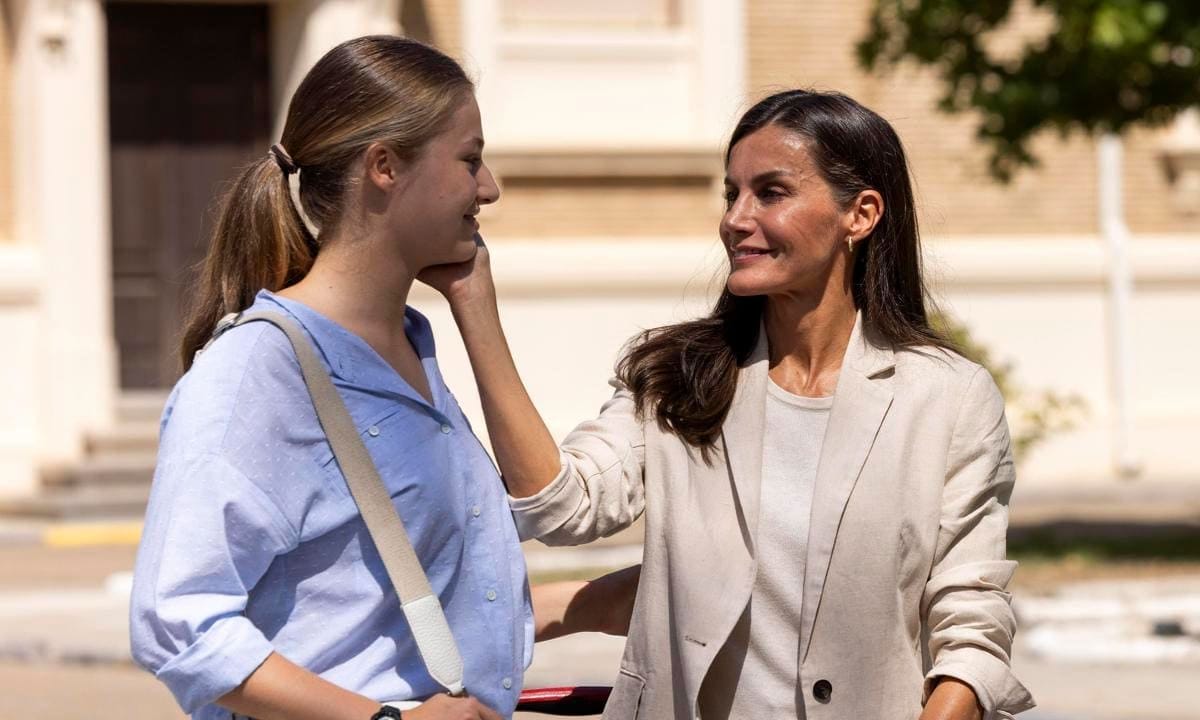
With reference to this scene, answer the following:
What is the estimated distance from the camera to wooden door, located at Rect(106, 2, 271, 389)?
15.5 m

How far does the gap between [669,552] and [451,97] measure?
877mm

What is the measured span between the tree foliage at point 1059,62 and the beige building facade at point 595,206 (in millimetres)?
2856

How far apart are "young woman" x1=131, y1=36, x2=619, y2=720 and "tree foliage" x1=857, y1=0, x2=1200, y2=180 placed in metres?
8.38

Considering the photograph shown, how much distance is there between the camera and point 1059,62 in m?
11.4

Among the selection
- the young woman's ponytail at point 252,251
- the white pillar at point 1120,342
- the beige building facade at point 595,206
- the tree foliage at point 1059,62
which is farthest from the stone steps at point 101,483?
the young woman's ponytail at point 252,251

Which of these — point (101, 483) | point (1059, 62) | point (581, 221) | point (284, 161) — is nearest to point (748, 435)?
point (284, 161)

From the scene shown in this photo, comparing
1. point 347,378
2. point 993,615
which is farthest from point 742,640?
point 347,378

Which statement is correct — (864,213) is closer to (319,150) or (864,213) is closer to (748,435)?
(748,435)

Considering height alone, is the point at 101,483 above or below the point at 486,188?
below

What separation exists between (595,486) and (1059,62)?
8.84 metres

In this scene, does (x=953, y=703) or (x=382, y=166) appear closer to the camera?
(x=382, y=166)

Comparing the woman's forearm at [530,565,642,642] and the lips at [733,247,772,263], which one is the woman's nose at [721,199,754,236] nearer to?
the lips at [733,247,772,263]

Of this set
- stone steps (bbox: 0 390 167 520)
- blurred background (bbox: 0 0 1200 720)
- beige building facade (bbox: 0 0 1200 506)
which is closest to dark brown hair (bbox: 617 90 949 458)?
blurred background (bbox: 0 0 1200 720)

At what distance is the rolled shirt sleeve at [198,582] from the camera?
7.81 feet
